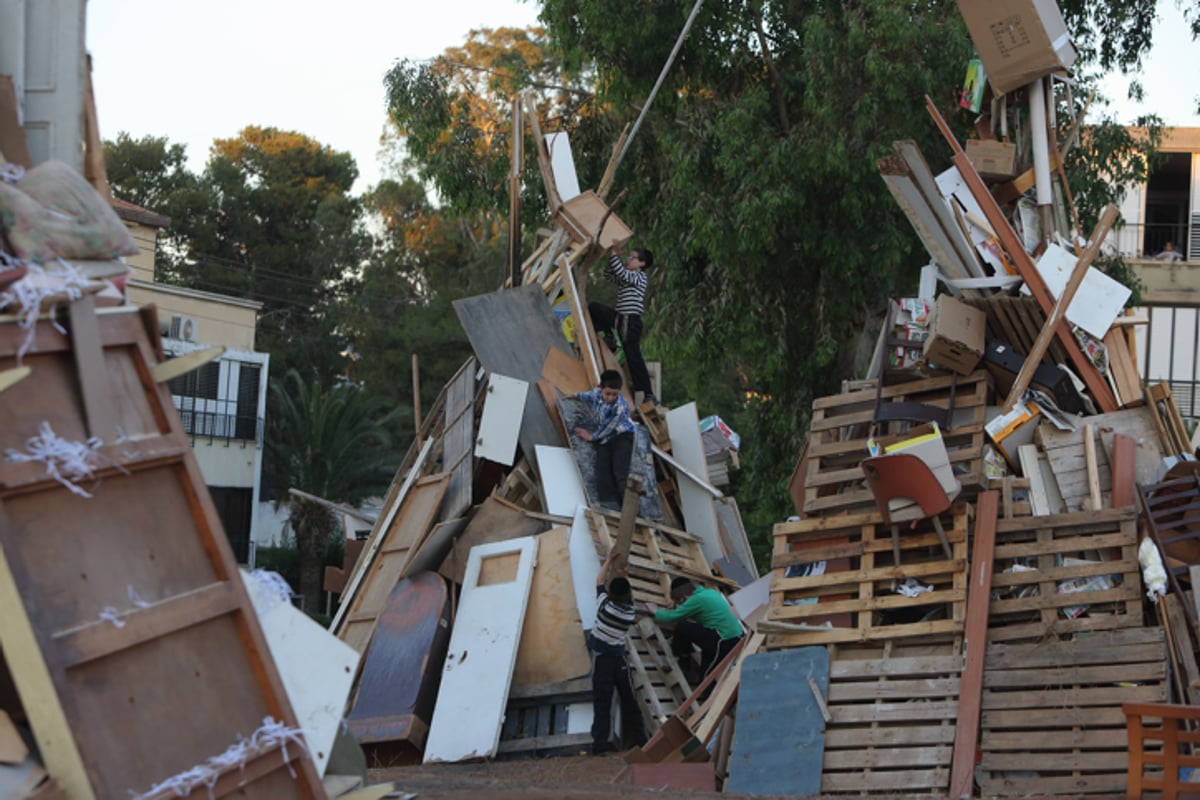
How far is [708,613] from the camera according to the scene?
1079 centimetres

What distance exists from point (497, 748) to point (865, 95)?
9.02 meters

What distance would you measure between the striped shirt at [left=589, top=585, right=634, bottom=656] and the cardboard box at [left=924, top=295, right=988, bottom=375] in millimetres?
2828

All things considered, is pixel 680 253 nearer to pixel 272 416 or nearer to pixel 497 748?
pixel 497 748

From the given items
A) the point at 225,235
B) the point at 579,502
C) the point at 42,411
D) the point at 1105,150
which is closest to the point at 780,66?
the point at 1105,150

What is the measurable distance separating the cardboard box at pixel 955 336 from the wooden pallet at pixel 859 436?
0.52 ft

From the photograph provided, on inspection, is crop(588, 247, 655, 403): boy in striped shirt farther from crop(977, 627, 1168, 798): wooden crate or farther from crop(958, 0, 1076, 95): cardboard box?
crop(977, 627, 1168, 798): wooden crate

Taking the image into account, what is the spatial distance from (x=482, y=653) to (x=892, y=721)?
3.33 meters

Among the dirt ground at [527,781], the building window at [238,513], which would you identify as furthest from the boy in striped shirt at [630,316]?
the building window at [238,513]

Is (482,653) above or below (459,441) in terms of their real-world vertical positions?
below

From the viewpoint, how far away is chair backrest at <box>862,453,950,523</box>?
882 cm

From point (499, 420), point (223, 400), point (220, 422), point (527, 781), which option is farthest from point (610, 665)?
point (223, 400)

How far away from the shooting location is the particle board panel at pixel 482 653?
991cm

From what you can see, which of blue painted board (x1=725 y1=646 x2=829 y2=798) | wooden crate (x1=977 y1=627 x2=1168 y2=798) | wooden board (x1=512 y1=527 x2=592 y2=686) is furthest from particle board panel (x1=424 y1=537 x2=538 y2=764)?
wooden crate (x1=977 y1=627 x2=1168 y2=798)

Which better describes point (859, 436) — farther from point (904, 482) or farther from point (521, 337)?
point (521, 337)
